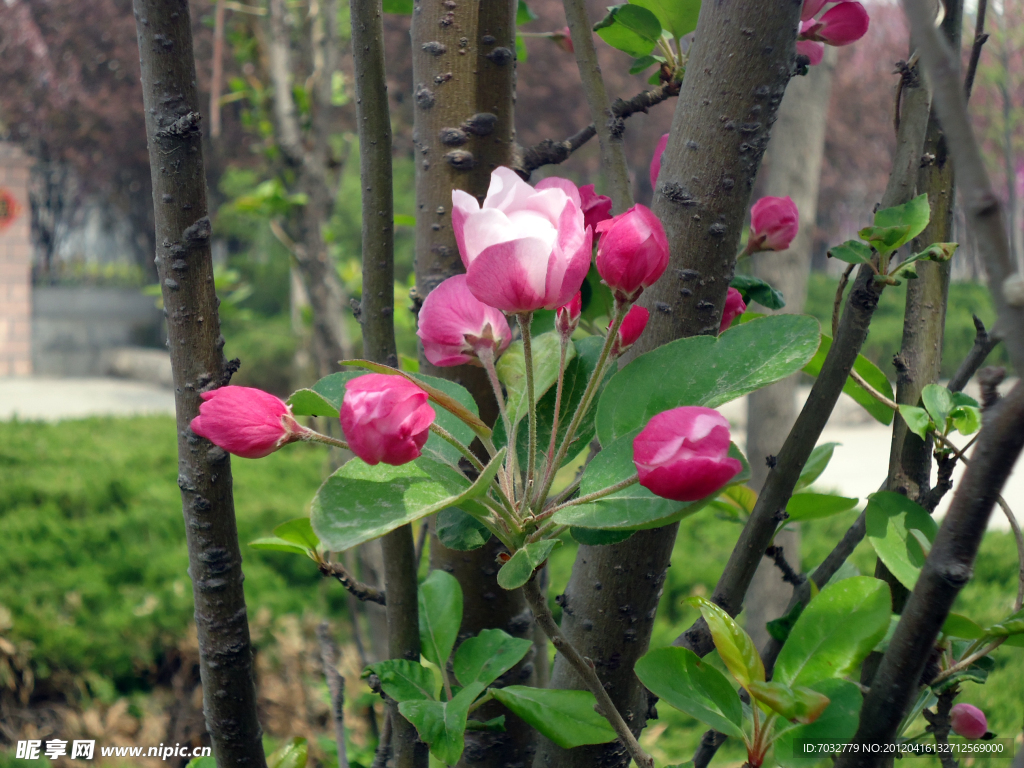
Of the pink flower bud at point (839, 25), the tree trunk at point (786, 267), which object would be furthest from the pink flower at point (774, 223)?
the tree trunk at point (786, 267)

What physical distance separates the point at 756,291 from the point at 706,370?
27cm

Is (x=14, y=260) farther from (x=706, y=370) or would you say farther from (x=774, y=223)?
(x=706, y=370)

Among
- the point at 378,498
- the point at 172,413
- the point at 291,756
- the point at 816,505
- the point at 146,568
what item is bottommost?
Result: the point at 172,413

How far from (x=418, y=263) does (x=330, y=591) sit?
91.1 inches

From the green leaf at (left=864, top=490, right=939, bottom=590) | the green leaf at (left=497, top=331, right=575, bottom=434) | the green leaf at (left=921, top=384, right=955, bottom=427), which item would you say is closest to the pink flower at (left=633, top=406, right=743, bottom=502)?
the green leaf at (left=497, top=331, right=575, bottom=434)

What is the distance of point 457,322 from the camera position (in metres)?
0.47

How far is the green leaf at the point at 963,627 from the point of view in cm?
50

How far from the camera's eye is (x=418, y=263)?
0.76m

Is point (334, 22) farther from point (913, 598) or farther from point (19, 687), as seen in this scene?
point (913, 598)

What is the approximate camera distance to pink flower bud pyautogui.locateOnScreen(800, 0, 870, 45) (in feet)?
2.01

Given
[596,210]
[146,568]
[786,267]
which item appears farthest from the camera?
[146,568]

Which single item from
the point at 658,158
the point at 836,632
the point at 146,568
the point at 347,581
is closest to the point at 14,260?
the point at 146,568

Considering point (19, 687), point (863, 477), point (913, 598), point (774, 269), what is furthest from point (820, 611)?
point (863, 477)

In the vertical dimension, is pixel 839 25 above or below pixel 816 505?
above
